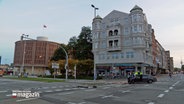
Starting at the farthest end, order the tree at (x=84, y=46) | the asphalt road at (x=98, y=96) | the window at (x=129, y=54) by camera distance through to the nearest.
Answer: the tree at (x=84, y=46), the window at (x=129, y=54), the asphalt road at (x=98, y=96)

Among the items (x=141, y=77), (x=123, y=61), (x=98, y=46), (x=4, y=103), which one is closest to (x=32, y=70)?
(x=98, y=46)

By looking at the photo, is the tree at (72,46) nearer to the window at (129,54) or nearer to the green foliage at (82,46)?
the green foliage at (82,46)

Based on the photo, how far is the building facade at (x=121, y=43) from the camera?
50125mm

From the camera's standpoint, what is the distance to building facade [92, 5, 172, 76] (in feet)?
164

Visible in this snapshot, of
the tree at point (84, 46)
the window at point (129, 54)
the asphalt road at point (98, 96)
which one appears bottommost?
the asphalt road at point (98, 96)

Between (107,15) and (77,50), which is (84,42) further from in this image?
(107,15)

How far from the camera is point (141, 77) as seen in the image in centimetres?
3155

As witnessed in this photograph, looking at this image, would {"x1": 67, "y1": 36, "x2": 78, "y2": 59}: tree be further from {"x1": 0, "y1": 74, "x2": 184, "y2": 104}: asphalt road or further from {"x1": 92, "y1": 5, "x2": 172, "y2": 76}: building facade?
{"x1": 0, "y1": 74, "x2": 184, "y2": 104}: asphalt road

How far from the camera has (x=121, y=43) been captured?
53219 mm

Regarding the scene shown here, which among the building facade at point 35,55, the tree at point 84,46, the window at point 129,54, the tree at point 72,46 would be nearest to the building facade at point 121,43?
the window at point 129,54

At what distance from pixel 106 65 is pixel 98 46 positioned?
6942mm

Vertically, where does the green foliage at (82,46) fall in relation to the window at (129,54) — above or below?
above

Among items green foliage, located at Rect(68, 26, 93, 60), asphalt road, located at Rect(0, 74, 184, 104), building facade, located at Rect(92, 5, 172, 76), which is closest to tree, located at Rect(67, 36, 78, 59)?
green foliage, located at Rect(68, 26, 93, 60)

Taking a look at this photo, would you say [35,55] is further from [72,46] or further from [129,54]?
[129,54]
